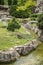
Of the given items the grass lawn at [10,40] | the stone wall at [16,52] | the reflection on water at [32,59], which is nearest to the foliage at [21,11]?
the grass lawn at [10,40]

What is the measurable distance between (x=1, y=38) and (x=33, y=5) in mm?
30017

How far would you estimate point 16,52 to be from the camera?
23.2 m

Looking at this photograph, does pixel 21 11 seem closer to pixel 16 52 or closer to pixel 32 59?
pixel 16 52

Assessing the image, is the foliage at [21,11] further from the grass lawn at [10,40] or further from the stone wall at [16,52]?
the stone wall at [16,52]

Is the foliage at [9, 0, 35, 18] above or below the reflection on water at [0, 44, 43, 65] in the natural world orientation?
below

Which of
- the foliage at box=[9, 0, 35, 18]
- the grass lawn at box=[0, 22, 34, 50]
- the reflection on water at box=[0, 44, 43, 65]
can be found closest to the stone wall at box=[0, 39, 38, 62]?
the reflection on water at box=[0, 44, 43, 65]

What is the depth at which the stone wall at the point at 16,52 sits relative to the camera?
21844 millimetres

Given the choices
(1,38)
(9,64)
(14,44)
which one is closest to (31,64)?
(9,64)

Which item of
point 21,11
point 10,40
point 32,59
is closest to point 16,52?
point 32,59

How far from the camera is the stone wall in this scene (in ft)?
71.7

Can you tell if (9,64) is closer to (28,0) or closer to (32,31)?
(32,31)

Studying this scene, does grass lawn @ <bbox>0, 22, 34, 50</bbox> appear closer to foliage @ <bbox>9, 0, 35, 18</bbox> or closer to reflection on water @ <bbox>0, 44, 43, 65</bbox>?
reflection on water @ <bbox>0, 44, 43, 65</bbox>

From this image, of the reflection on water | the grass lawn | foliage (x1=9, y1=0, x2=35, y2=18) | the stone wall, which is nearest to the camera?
the stone wall

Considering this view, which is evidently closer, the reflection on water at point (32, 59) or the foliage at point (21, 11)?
the reflection on water at point (32, 59)
